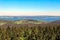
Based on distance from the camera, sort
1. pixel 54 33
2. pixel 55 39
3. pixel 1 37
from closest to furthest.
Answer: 1. pixel 1 37
2. pixel 55 39
3. pixel 54 33

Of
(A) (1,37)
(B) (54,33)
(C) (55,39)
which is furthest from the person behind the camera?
(B) (54,33)

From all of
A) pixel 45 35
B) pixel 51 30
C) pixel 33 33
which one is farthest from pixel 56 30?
pixel 33 33

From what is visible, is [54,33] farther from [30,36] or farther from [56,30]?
[30,36]

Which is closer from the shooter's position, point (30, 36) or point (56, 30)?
point (30, 36)

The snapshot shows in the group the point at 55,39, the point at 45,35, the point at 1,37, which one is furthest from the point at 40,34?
the point at 1,37

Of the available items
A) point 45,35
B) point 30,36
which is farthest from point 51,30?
point 30,36

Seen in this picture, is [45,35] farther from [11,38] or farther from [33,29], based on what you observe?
[11,38]

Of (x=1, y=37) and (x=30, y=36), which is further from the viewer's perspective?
(x=30, y=36)
